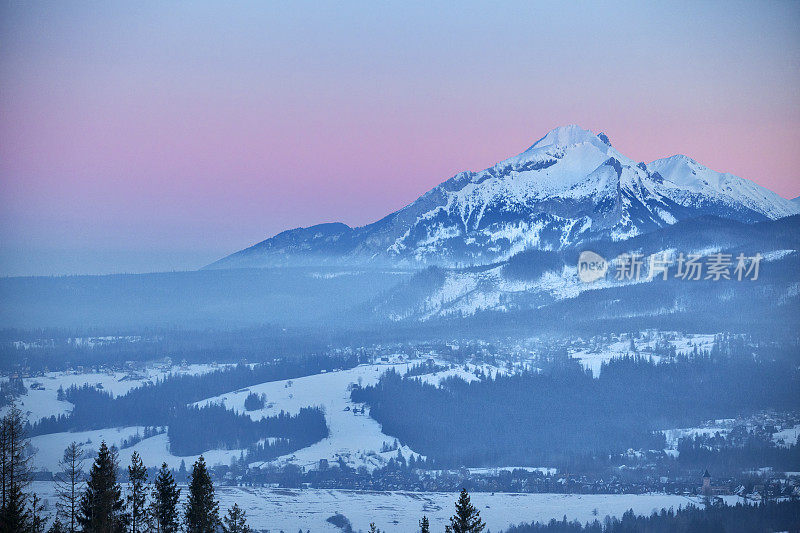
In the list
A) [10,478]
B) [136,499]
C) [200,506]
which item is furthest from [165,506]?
[10,478]

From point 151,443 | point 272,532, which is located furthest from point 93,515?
point 151,443

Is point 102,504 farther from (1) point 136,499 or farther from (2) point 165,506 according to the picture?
(2) point 165,506

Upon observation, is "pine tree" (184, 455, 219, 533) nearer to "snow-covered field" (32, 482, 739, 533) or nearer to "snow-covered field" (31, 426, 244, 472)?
"snow-covered field" (32, 482, 739, 533)

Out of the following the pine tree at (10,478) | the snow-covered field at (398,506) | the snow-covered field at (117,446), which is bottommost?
the snow-covered field at (398,506)

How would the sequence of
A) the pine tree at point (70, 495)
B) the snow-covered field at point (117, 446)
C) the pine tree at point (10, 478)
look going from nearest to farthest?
the pine tree at point (10, 478), the pine tree at point (70, 495), the snow-covered field at point (117, 446)

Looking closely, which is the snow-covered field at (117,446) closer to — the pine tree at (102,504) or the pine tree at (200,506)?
the pine tree at (102,504)

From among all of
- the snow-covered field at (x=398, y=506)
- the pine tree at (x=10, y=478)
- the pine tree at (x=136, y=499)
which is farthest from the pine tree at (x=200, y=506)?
the snow-covered field at (x=398, y=506)

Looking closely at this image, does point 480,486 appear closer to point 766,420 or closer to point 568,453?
point 568,453
